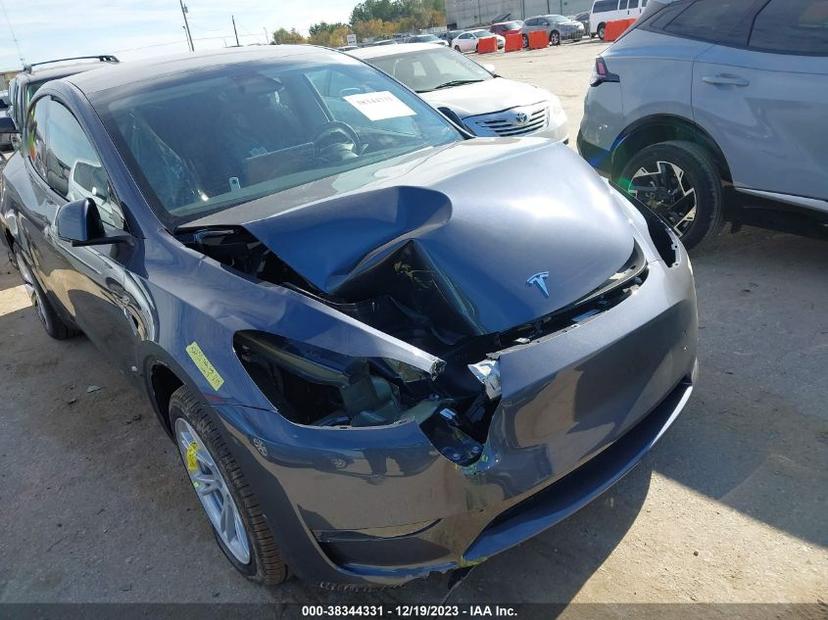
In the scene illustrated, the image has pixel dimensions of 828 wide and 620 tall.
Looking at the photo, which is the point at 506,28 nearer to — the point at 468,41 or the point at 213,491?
the point at 468,41

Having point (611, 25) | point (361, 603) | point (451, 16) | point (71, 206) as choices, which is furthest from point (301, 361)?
point (451, 16)

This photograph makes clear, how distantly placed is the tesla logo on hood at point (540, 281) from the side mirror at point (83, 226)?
5.10 feet

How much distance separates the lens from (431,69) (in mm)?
8555

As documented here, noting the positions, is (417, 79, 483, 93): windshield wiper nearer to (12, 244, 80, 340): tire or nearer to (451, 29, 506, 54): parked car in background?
(12, 244, 80, 340): tire

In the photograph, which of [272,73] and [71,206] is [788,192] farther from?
[71,206]

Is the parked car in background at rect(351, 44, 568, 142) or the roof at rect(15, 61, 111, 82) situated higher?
the roof at rect(15, 61, 111, 82)

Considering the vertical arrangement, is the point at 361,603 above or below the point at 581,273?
below

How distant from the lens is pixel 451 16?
7781 cm

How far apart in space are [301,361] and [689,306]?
1.39 m

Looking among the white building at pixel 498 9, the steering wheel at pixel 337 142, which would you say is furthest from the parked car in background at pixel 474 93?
the white building at pixel 498 9

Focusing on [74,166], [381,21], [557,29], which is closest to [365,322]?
[74,166]

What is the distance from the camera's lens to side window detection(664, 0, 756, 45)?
424 centimetres

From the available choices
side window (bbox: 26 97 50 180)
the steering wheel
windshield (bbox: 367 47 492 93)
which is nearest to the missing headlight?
the steering wheel

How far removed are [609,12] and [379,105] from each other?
34149mm
